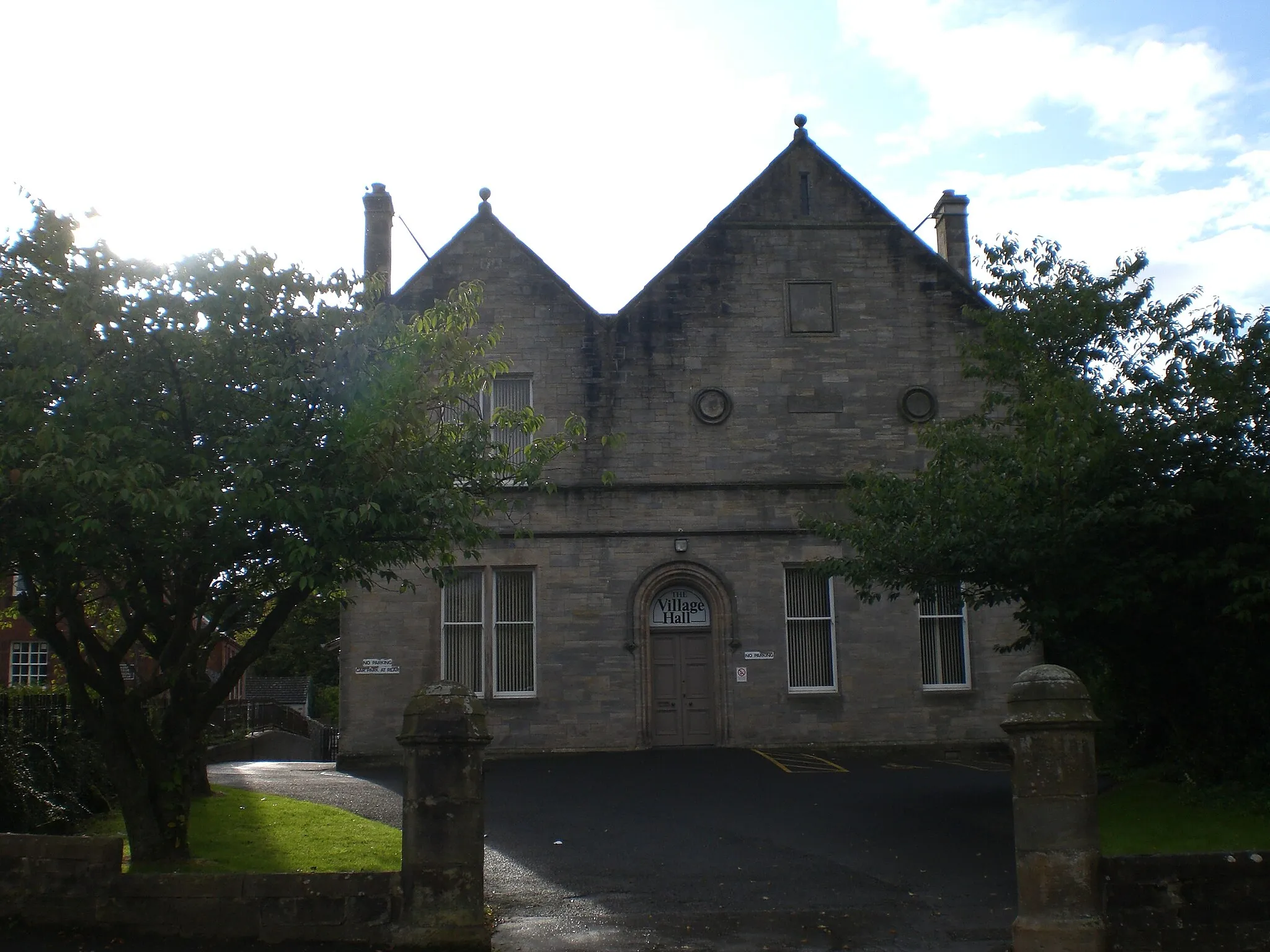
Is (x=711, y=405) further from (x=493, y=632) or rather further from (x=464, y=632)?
(x=464, y=632)

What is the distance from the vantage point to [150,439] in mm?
9367

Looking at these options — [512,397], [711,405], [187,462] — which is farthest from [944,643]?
[187,462]

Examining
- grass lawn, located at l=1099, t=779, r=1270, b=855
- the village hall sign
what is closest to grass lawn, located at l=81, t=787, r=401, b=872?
grass lawn, located at l=1099, t=779, r=1270, b=855

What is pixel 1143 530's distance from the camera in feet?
43.2

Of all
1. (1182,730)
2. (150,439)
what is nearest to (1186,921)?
(1182,730)

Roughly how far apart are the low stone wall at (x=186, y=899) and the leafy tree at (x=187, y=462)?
1823 mm

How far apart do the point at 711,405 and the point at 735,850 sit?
441 inches

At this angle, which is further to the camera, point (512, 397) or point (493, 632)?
point (512, 397)

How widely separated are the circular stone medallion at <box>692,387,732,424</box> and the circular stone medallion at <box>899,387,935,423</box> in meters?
3.38

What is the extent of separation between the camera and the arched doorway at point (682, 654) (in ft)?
69.6

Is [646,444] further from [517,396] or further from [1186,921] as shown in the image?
[1186,921]

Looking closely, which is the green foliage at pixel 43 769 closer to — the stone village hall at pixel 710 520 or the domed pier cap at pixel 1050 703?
the stone village hall at pixel 710 520

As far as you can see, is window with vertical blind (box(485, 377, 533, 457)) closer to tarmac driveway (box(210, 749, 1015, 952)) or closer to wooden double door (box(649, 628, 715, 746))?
wooden double door (box(649, 628, 715, 746))

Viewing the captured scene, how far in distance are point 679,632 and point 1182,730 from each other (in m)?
9.51
